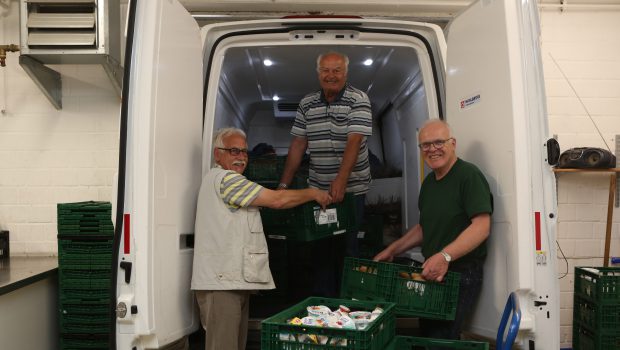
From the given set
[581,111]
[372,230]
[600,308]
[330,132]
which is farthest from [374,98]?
[600,308]

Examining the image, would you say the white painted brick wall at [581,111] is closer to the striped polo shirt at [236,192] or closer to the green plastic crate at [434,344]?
the green plastic crate at [434,344]

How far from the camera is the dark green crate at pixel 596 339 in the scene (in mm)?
4383

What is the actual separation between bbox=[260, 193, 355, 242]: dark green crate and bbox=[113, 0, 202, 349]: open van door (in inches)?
35.8

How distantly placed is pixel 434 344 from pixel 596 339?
9.14 ft

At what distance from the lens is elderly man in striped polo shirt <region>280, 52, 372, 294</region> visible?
3.75 metres

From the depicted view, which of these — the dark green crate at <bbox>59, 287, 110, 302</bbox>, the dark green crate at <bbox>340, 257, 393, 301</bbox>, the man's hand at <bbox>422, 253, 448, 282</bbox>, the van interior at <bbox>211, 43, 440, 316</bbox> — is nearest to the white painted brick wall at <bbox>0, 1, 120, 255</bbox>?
the dark green crate at <bbox>59, 287, 110, 302</bbox>

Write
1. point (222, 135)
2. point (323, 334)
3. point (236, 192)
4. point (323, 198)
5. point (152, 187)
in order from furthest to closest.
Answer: point (323, 198) < point (222, 135) < point (236, 192) < point (152, 187) < point (323, 334)

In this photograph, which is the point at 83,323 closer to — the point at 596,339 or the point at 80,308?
the point at 80,308

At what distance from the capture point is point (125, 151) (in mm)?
2434

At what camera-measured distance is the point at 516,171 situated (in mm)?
2506

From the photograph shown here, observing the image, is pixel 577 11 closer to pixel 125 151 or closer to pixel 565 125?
pixel 565 125

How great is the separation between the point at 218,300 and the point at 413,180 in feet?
10.0

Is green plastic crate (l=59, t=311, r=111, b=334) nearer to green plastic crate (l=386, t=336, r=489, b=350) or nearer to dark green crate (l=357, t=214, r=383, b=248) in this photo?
dark green crate (l=357, t=214, r=383, b=248)

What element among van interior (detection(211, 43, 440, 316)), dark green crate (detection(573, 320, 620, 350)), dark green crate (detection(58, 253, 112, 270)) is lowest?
dark green crate (detection(573, 320, 620, 350))
